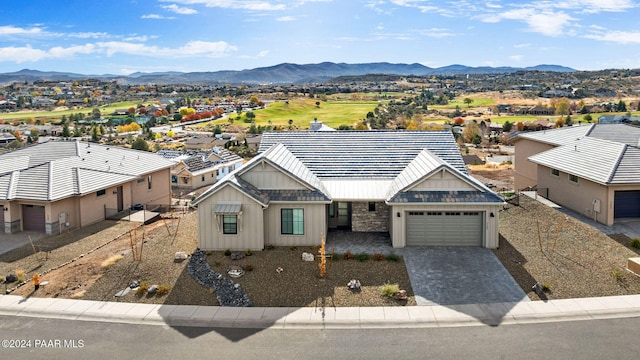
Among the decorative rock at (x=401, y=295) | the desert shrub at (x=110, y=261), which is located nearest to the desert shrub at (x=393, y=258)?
the decorative rock at (x=401, y=295)

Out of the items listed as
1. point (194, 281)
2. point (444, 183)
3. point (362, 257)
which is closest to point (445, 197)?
point (444, 183)

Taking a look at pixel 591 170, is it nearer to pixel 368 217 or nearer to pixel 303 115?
pixel 368 217

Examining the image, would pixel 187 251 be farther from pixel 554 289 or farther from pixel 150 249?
pixel 554 289

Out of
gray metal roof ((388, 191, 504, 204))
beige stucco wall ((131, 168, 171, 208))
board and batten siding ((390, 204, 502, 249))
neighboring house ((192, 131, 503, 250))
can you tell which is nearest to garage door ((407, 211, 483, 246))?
neighboring house ((192, 131, 503, 250))

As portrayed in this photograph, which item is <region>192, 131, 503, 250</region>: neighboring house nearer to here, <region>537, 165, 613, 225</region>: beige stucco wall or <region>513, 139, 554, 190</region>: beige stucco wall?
<region>537, 165, 613, 225</region>: beige stucco wall

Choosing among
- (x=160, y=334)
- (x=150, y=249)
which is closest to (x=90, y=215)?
(x=150, y=249)

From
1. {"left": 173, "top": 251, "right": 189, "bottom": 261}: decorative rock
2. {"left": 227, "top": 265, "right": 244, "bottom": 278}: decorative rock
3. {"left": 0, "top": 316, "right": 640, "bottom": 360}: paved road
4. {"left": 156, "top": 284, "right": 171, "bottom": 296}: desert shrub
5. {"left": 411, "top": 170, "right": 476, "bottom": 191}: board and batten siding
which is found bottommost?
{"left": 0, "top": 316, "right": 640, "bottom": 360}: paved road
